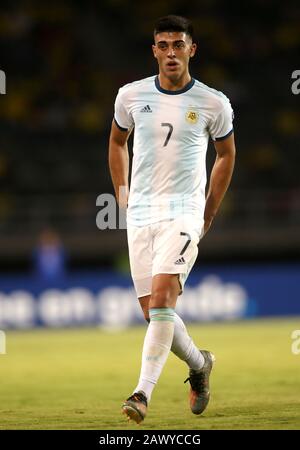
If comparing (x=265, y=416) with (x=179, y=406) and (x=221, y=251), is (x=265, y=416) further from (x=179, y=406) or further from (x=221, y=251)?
(x=221, y=251)

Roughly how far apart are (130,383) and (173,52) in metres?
3.46

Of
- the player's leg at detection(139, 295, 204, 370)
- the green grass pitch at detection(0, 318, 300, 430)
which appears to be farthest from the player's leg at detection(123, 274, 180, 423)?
the green grass pitch at detection(0, 318, 300, 430)

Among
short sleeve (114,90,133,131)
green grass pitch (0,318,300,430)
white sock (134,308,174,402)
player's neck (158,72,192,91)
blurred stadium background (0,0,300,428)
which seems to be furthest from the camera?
blurred stadium background (0,0,300,428)

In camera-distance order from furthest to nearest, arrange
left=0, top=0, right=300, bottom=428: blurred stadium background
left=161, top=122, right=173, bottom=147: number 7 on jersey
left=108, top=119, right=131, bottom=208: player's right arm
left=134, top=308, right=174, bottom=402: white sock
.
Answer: left=0, top=0, right=300, bottom=428: blurred stadium background → left=108, top=119, right=131, bottom=208: player's right arm → left=161, top=122, right=173, bottom=147: number 7 on jersey → left=134, top=308, right=174, bottom=402: white sock

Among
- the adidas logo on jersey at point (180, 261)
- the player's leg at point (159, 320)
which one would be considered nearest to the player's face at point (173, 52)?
the adidas logo on jersey at point (180, 261)

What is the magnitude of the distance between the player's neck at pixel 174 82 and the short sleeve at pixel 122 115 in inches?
11.9

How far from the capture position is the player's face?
6.05m

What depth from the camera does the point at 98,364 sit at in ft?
34.6

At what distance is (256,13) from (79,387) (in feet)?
53.6

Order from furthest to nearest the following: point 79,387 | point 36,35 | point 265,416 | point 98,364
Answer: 1. point 36,35
2. point 98,364
3. point 79,387
4. point 265,416

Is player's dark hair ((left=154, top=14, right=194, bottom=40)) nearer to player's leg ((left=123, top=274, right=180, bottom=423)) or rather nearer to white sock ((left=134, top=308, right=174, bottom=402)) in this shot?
player's leg ((left=123, top=274, right=180, bottom=423))

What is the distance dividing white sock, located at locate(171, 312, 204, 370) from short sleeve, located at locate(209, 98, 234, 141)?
47.7 inches

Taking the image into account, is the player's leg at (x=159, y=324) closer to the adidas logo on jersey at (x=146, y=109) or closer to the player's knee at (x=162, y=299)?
the player's knee at (x=162, y=299)
